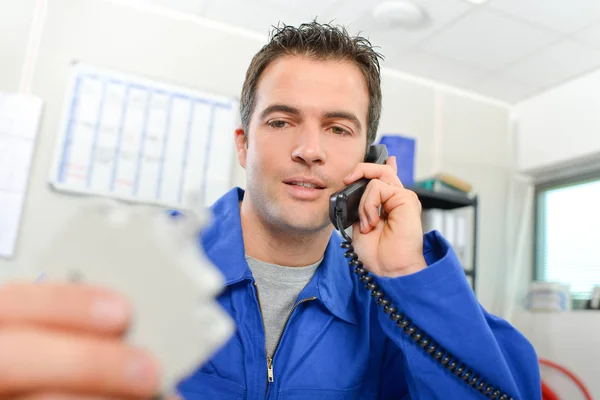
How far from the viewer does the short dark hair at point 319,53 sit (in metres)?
1.16

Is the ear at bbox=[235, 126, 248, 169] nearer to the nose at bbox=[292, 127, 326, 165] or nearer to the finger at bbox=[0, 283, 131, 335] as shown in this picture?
the nose at bbox=[292, 127, 326, 165]

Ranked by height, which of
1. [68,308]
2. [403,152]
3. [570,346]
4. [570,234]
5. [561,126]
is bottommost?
[570,346]

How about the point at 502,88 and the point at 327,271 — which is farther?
the point at 502,88

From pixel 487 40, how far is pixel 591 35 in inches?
18.1

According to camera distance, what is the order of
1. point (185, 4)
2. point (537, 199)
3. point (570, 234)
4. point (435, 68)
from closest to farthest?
point (185, 4), point (435, 68), point (570, 234), point (537, 199)

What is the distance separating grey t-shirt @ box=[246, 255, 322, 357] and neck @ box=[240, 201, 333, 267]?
0.05 ft

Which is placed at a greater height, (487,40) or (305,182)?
(487,40)

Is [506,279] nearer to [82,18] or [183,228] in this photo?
[82,18]

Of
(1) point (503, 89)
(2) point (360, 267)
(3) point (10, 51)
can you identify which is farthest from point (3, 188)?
(1) point (503, 89)

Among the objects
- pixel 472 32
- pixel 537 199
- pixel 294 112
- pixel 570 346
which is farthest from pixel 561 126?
pixel 294 112

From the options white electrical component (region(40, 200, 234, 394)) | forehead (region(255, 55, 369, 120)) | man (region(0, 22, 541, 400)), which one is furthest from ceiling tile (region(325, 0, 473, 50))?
white electrical component (region(40, 200, 234, 394))

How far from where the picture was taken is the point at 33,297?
0.26m

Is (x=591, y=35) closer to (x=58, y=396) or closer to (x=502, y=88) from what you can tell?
(x=502, y=88)

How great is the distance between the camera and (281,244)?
107cm
